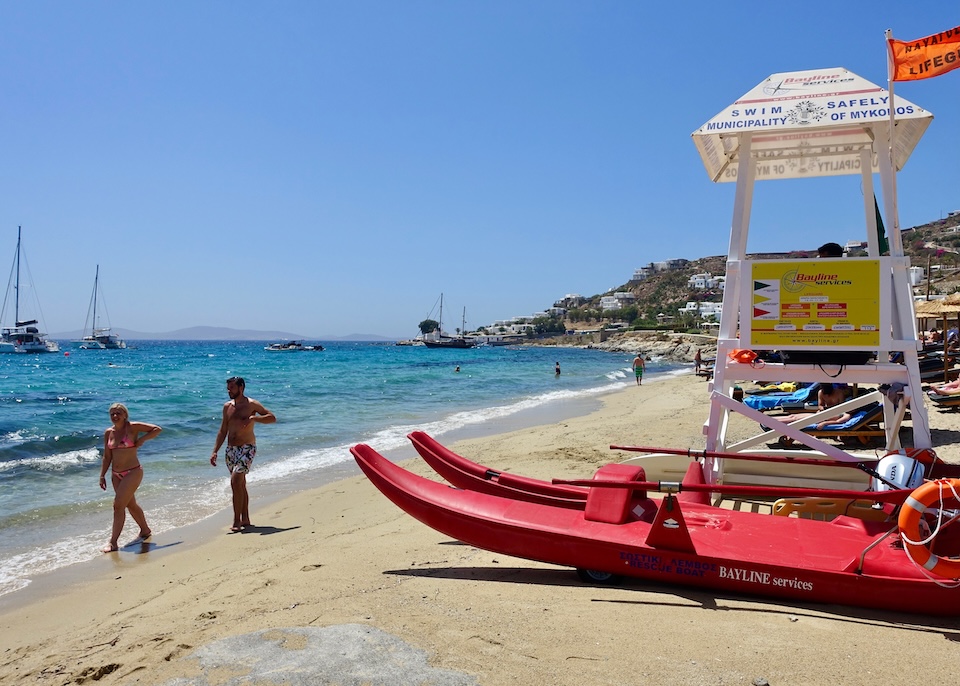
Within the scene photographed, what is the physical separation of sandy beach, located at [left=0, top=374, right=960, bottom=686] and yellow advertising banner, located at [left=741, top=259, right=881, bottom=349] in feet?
8.87

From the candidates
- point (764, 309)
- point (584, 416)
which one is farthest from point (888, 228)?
point (584, 416)

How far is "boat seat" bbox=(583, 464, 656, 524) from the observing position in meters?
5.08

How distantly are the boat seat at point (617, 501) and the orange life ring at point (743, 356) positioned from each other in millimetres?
1796

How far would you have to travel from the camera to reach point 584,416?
20812 millimetres

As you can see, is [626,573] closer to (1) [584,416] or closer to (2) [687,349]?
(1) [584,416]

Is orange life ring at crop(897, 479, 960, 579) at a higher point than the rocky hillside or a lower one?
lower

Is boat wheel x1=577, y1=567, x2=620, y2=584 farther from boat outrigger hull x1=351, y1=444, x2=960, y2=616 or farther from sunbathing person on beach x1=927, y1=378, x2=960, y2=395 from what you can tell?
sunbathing person on beach x1=927, y1=378, x2=960, y2=395

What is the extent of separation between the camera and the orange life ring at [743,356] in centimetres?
629

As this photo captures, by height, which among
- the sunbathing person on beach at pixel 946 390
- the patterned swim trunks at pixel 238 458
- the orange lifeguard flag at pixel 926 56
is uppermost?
the orange lifeguard flag at pixel 926 56

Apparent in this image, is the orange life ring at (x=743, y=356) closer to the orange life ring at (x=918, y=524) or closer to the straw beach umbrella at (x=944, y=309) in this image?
the orange life ring at (x=918, y=524)

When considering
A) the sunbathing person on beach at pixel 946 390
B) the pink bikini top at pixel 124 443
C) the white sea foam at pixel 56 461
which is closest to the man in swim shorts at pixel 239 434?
the pink bikini top at pixel 124 443

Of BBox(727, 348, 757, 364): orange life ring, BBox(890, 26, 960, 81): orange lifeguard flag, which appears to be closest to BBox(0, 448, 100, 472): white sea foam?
BBox(727, 348, 757, 364): orange life ring

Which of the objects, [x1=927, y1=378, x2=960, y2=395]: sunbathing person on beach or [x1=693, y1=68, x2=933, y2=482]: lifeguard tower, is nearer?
[x1=693, y1=68, x2=933, y2=482]: lifeguard tower

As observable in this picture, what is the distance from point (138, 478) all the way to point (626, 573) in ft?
19.6
